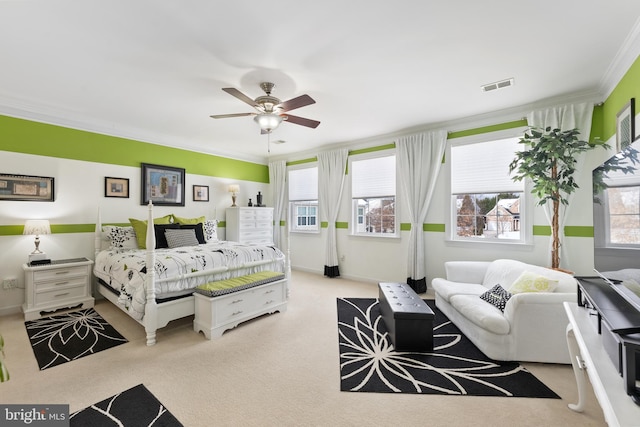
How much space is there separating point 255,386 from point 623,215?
8.41ft

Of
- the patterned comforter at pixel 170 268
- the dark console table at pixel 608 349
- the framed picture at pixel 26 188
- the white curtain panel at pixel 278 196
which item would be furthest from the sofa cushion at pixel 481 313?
the framed picture at pixel 26 188

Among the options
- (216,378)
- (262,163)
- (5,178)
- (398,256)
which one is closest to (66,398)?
(216,378)

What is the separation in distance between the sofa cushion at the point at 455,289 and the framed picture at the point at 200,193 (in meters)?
4.53

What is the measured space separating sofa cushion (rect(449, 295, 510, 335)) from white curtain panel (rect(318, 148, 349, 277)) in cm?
278

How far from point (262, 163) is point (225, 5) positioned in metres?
4.82

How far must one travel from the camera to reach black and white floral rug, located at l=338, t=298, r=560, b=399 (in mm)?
2027

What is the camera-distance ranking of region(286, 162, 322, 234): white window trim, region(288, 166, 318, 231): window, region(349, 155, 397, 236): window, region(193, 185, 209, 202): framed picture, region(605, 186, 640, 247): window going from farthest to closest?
region(288, 166, 318, 231): window
region(286, 162, 322, 234): white window trim
region(193, 185, 209, 202): framed picture
region(349, 155, 397, 236): window
region(605, 186, 640, 247): window

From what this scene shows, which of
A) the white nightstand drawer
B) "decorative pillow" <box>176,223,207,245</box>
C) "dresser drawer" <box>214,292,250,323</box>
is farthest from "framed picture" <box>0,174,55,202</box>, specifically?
"dresser drawer" <box>214,292,250,323</box>

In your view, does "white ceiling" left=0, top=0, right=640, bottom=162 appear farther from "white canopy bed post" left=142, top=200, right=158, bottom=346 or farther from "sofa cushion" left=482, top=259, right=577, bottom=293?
"sofa cushion" left=482, top=259, right=577, bottom=293

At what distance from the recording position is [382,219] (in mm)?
5039

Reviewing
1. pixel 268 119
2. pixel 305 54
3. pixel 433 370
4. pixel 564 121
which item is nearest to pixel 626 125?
pixel 564 121

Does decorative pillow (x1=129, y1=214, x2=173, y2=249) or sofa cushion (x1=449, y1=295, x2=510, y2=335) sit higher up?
decorative pillow (x1=129, y1=214, x2=173, y2=249)

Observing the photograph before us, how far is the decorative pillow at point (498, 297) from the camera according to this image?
8.68ft

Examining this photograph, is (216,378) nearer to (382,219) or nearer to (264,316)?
(264,316)
